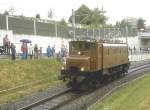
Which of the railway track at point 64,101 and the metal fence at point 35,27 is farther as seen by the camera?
the metal fence at point 35,27

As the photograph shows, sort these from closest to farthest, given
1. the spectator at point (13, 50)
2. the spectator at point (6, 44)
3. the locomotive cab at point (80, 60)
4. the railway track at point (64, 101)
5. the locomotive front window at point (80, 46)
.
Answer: the railway track at point (64, 101) → the locomotive cab at point (80, 60) → the locomotive front window at point (80, 46) → the spectator at point (13, 50) → the spectator at point (6, 44)

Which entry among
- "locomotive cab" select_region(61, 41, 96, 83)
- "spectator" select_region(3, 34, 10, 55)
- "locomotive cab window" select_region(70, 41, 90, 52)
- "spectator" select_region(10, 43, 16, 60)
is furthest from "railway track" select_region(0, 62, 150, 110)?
"spectator" select_region(3, 34, 10, 55)

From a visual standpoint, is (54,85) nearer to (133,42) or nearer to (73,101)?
(73,101)

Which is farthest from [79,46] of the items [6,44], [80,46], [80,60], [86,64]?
[6,44]

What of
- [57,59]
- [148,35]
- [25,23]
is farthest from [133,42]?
[57,59]

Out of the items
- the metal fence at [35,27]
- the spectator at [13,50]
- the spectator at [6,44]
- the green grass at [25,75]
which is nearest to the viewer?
the green grass at [25,75]

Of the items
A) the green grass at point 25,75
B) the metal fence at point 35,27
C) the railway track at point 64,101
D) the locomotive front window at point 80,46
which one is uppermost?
the metal fence at point 35,27

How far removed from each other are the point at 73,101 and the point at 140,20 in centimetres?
17326

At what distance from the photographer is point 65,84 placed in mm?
34906

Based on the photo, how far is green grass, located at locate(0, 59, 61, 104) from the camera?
3114 cm

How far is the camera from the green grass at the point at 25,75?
3114cm

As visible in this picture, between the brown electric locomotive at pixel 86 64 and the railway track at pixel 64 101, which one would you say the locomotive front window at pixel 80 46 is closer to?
the brown electric locomotive at pixel 86 64

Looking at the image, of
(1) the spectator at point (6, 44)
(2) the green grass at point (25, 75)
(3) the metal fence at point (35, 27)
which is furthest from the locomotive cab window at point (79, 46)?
(3) the metal fence at point (35, 27)

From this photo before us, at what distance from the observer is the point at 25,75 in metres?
37.7
